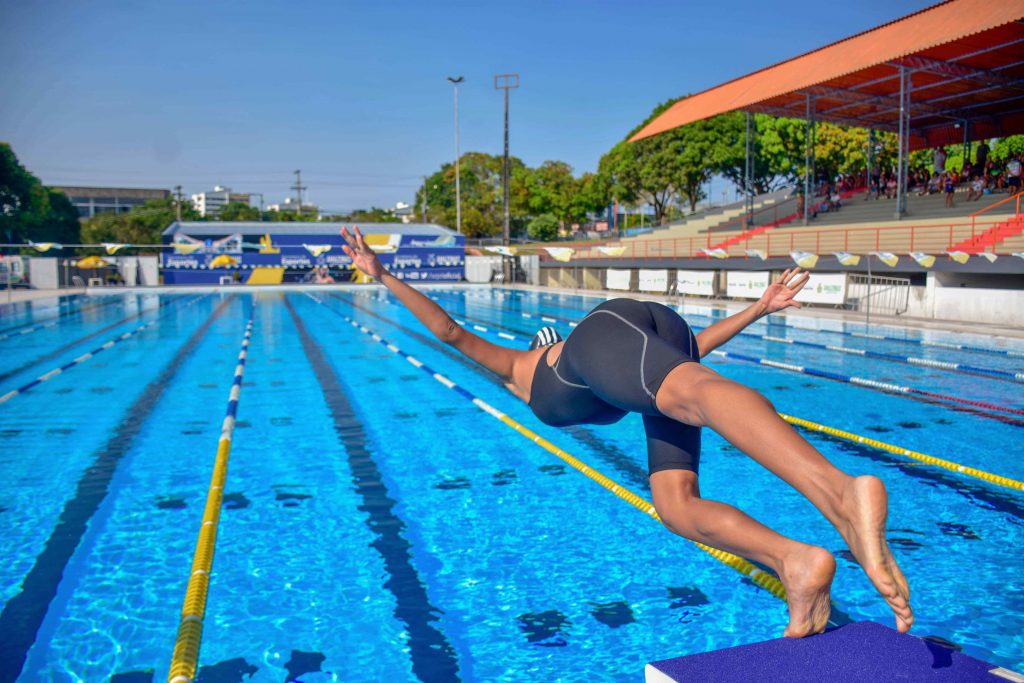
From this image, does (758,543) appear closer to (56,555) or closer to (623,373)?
(623,373)

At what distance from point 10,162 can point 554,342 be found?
59816mm

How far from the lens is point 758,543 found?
1980 mm

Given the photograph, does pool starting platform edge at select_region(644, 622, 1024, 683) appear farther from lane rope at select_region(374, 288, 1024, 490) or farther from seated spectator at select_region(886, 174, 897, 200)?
seated spectator at select_region(886, 174, 897, 200)

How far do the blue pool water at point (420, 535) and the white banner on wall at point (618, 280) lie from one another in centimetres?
2042

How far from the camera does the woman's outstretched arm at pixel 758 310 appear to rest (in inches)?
121

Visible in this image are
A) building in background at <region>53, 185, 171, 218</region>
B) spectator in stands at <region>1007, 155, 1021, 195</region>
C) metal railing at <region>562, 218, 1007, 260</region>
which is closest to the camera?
metal railing at <region>562, 218, 1007, 260</region>

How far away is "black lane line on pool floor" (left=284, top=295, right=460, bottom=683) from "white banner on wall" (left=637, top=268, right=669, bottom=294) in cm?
2008

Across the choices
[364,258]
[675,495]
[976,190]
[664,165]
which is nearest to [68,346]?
[364,258]

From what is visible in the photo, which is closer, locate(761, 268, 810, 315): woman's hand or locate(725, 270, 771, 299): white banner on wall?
locate(761, 268, 810, 315): woman's hand

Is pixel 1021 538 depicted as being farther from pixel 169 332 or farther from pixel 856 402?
pixel 169 332

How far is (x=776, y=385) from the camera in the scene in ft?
32.2

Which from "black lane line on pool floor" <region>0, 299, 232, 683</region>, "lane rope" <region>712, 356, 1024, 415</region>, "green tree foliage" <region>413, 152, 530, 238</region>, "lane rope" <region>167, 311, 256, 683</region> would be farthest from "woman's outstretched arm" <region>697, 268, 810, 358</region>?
"green tree foliage" <region>413, 152, 530, 238</region>

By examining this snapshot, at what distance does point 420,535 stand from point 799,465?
341 cm

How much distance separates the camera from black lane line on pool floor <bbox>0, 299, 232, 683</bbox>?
3.45m
